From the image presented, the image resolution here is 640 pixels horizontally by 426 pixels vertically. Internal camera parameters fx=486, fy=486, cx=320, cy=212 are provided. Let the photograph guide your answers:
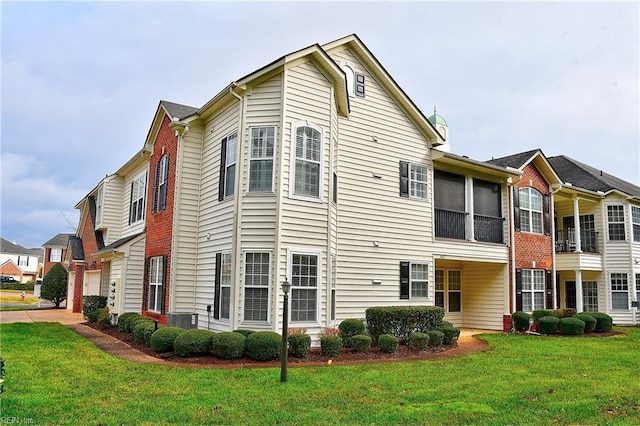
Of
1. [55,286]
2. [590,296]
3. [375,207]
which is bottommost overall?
[55,286]

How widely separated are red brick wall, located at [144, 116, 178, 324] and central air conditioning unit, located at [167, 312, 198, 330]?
4.29 ft

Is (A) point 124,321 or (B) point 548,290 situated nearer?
(A) point 124,321

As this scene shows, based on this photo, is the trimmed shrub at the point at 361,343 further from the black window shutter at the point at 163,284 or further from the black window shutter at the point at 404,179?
the black window shutter at the point at 163,284

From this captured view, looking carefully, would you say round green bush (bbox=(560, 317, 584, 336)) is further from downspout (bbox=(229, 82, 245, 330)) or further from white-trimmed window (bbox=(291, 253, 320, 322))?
downspout (bbox=(229, 82, 245, 330))

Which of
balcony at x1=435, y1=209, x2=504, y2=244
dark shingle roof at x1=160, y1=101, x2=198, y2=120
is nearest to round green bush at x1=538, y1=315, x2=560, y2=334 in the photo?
balcony at x1=435, y1=209, x2=504, y2=244

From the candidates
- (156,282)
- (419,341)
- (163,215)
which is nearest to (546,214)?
(419,341)

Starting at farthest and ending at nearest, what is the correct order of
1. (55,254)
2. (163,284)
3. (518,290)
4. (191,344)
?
1. (55,254)
2. (518,290)
3. (163,284)
4. (191,344)

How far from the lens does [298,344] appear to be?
10648 millimetres

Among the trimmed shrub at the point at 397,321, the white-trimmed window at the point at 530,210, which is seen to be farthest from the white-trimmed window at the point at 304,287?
the white-trimmed window at the point at 530,210

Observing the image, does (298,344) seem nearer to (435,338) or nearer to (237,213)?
(237,213)

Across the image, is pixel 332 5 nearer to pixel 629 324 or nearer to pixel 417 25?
pixel 417 25

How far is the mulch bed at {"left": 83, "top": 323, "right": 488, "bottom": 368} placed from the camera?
33.3 ft

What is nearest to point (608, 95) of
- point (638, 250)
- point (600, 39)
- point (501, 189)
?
point (600, 39)

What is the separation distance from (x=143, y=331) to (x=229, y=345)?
3551mm
